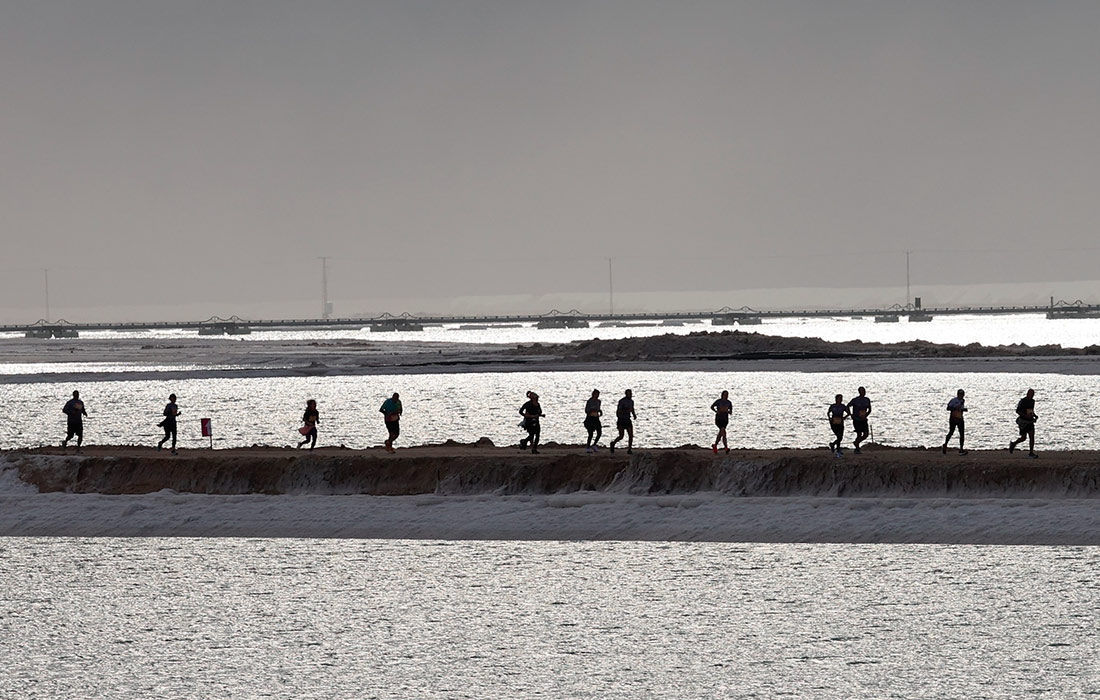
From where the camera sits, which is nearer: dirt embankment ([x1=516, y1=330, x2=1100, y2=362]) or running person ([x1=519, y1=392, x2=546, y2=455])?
running person ([x1=519, y1=392, x2=546, y2=455])

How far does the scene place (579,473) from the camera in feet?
111

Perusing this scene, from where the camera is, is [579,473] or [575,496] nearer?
[575,496]

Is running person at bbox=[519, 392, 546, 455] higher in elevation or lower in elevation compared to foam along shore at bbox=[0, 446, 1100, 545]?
higher

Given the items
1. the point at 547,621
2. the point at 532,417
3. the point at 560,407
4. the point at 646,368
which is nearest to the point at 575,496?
the point at 532,417

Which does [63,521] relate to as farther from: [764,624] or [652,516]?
[764,624]

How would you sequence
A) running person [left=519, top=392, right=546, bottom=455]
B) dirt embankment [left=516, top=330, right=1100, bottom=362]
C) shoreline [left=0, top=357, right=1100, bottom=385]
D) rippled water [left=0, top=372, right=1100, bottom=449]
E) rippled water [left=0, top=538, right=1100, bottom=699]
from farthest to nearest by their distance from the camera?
dirt embankment [left=516, top=330, right=1100, bottom=362], shoreline [left=0, top=357, right=1100, bottom=385], rippled water [left=0, top=372, right=1100, bottom=449], running person [left=519, top=392, right=546, bottom=455], rippled water [left=0, top=538, right=1100, bottom=699]

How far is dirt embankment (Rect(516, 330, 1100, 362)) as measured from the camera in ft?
424

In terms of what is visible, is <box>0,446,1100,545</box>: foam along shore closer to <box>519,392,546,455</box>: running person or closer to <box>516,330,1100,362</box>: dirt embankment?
<box>519,392,546,455</box>: running person

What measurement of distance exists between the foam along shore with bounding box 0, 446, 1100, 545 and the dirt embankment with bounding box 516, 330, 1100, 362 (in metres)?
93.4

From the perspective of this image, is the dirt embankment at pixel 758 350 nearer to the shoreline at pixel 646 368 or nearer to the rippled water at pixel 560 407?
the shoreline at pixel 646 368

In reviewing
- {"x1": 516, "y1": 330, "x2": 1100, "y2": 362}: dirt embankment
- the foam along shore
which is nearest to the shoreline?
{"x1": 516, "y1": 330, "x2": 1100, "y2": 362}: dirt embankment

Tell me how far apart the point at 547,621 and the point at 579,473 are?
39.4 feet

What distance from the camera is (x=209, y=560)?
2794 cm

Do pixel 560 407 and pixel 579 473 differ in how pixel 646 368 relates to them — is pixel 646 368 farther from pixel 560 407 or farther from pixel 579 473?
pixel 579 473
